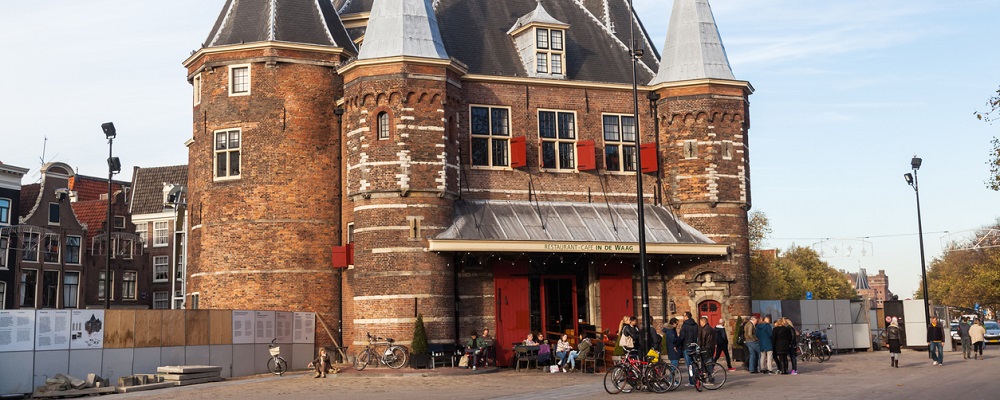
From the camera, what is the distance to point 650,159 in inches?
1310

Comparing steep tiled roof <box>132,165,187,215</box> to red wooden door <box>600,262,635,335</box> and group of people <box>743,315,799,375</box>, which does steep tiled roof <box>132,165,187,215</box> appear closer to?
red wooden door <box>600,262,635,335</box>

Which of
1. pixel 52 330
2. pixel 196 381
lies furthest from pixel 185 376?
pixel 52 330

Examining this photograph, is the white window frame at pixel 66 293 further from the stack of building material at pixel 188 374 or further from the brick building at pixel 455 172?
the stack of building material at pixel 188 374

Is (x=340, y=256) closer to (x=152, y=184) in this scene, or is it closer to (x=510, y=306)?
(x=510, y=306)

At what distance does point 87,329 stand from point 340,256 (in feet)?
27.9

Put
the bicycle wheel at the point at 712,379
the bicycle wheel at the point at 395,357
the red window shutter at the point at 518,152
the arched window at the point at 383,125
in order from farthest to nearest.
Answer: the red window shutter at the point at 518,152 < the arched window at the point at 383,125 < the bicycle wheel at the point at 395,357 < the bicycle wheel at the point at 712,379

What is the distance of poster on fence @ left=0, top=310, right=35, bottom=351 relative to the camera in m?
23.1

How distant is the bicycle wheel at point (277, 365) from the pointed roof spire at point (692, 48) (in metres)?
15.4

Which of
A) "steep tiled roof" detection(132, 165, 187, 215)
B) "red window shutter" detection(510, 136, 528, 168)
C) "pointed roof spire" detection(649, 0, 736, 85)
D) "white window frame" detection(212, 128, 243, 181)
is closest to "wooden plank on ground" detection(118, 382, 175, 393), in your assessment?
"white window frame" detection(212, 128, 243, 181)

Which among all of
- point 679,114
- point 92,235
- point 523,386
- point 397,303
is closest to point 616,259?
point 679,114

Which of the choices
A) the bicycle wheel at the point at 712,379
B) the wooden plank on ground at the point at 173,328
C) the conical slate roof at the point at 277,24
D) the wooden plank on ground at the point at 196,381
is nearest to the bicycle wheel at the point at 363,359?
the wooden plank on ground at the point at 196,381

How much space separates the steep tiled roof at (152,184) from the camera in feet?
192

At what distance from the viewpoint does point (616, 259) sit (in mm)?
32156

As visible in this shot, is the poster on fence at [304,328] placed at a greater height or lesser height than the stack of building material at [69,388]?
greater
